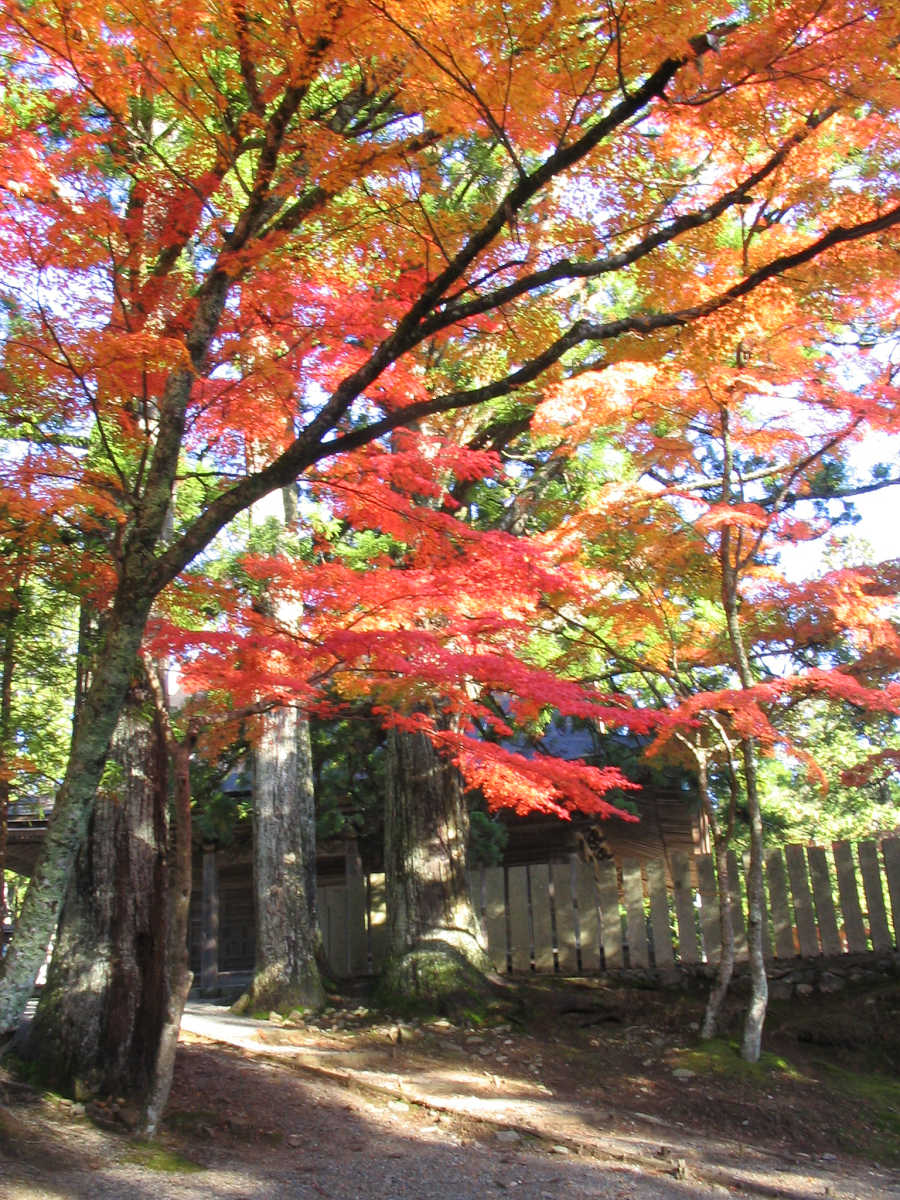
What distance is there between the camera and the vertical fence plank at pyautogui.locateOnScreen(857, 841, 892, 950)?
8789 mm

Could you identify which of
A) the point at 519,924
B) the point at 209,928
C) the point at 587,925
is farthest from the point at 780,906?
the point at 209,928

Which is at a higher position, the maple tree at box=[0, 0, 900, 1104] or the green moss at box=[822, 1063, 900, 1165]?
the maple tree at box=[0, 0, 900, 1104]

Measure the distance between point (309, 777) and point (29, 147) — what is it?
270 inches

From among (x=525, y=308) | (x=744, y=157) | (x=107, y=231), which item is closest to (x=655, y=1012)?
(x=525, y=308)

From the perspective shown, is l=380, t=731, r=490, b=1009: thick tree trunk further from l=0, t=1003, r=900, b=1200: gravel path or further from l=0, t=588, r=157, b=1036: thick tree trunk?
l=0, t=588, r=157, b=1036: thick tree trunk

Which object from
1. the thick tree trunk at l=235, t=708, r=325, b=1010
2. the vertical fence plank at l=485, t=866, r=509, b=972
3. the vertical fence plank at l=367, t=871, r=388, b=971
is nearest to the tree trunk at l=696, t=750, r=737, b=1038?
the vertical fence plank at l=485, t=866, r=509, b=972

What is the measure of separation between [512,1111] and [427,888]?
2950mm

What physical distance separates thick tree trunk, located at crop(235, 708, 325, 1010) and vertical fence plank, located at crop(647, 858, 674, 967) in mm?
3369

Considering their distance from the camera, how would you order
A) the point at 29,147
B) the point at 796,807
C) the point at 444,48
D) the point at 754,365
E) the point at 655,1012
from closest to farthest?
1. the point at 444,48
2. the point at 29,147
3. the point at 754,365
4. the point at 655,1012
5. the point at 796,807

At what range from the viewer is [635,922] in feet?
31.4

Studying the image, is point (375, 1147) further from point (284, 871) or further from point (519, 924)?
point (519, 924)

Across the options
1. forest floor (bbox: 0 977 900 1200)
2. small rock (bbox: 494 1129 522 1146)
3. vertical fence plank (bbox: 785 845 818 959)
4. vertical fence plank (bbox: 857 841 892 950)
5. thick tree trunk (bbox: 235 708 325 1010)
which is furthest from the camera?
thick tree trunk (bbox: 235 708 325 1010)

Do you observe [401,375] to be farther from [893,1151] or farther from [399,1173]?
[893,1151]

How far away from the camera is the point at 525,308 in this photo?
673 centimetres
